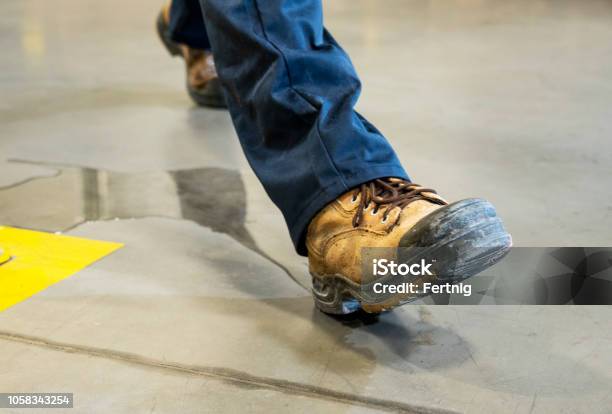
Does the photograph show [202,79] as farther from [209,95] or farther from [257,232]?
[257,232]

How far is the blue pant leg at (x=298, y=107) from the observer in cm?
125

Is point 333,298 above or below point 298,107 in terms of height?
below

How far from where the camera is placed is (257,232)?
1.65 m

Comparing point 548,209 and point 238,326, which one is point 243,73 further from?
point 548,209

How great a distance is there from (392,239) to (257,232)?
52cm

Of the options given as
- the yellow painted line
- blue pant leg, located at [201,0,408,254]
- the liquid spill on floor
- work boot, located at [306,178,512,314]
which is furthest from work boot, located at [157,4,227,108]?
work boot, located at [306,178,512,314]

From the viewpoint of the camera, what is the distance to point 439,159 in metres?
2.07

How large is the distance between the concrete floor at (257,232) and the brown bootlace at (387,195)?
7.5 inches

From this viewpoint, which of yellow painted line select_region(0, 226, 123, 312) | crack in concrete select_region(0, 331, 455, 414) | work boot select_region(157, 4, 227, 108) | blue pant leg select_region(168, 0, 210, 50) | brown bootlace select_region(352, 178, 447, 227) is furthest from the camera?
work boot select_region(157, 4, 227, 108)

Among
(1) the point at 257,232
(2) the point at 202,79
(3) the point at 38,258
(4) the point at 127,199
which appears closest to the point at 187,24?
(2) the point at 202,79

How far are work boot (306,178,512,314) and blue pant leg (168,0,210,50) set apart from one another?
137 centimetres

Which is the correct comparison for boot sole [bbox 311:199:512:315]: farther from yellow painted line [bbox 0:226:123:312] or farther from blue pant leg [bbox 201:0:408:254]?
yellow painted line [bbox 0:226:123:312]

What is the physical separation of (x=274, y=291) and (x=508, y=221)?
0.56 m

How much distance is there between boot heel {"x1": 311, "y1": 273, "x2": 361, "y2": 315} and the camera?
4.15 feet
